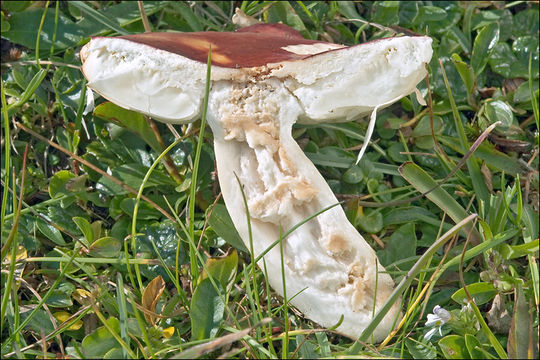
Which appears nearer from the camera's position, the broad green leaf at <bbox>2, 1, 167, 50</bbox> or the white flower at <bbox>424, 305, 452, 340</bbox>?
the white flower at <bbox>424, 305, 452, 340</bbox>

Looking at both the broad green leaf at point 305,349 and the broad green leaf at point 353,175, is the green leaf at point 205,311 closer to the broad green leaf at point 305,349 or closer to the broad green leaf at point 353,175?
the broad green leaf at point 305,349

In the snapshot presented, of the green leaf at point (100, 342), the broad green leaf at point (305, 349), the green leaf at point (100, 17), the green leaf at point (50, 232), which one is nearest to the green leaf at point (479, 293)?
the broad green leaf at point (305, 349)

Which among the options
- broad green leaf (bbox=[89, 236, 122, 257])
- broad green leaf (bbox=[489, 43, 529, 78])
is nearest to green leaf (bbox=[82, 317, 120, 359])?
broad green leaf (bbox=[89, 236, 122, 257])

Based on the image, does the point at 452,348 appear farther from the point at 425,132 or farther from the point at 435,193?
the point at 425,132

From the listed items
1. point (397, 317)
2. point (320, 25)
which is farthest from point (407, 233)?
point (320, 25)

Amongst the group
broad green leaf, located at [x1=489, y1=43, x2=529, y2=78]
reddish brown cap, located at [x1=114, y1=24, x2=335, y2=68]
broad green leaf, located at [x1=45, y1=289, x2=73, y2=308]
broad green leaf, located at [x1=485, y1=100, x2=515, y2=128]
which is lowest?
broad green leaf, located at [x1=45, y1=289, x2=73, y2=308]

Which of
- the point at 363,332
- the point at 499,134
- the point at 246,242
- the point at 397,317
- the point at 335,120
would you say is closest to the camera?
the point at 363,332

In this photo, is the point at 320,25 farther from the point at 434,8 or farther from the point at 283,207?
the point at 283,207

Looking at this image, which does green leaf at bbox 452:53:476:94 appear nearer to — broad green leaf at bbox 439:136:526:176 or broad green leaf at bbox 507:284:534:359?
broad green leaf at bbox 439:136:526:176
